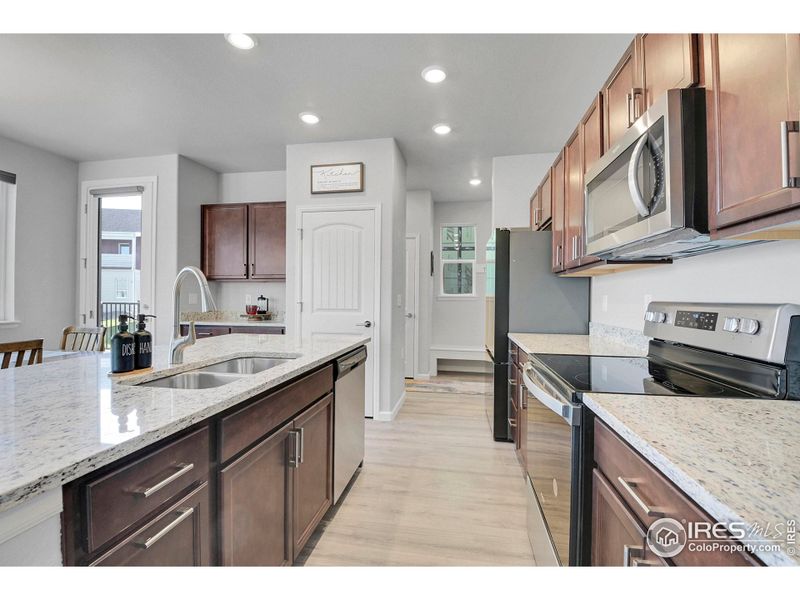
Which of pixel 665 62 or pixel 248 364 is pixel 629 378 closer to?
pixel 665 62

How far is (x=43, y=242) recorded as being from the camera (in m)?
4.02

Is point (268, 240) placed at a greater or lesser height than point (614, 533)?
greater

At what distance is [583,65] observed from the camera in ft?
8.08

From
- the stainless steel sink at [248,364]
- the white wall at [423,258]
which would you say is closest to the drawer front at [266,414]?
the stainless steel sink at [248,364]

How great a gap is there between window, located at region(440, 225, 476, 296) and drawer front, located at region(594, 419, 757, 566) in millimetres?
4977

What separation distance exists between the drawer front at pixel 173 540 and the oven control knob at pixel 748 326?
1.59m

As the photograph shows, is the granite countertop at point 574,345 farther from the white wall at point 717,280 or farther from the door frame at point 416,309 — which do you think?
the door frame at point 416,309

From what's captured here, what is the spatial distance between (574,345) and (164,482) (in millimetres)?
2159

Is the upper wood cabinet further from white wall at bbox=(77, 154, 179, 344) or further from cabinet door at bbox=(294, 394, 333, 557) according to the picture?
cabinet door at bbox=(294, 394, 333, 557)

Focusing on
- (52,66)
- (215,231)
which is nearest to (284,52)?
(52,66)

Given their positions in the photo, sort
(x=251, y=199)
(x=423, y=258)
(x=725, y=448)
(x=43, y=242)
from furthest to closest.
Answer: (x=423, y=258) < (x=251, y=199) < (x=43, y=242) < (x=725, y=448)

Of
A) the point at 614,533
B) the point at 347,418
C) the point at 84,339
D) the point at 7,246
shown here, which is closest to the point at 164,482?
the point at 614,533

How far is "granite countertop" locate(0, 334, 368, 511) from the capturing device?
64 centimetres

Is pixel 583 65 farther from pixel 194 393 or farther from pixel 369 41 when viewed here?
pixel 194 393
